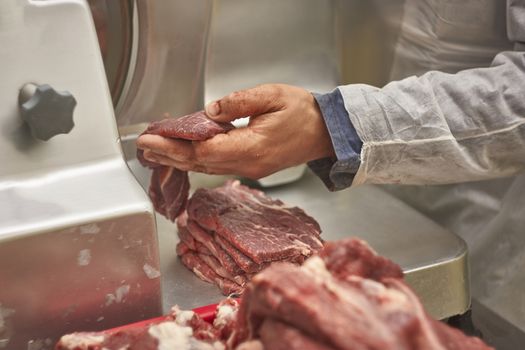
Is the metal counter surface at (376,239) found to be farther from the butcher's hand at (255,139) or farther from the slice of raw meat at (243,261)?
the butcher's hand at (255,139)

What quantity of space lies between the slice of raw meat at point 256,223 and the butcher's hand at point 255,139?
92 mm

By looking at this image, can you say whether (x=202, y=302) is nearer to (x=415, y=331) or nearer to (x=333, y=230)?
(x=333, y=230)

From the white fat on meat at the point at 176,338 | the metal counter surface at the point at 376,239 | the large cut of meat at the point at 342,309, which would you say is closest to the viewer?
the large cut of meat at the point at 342,309

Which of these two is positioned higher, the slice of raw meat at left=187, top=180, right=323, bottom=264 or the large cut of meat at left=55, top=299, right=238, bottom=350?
the large cut of meat at left=55, top=299, right=238, bottom=350

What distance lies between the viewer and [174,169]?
168cm

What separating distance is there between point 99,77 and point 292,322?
2.22ft

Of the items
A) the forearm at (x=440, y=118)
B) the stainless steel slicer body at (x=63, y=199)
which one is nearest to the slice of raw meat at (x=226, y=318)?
the stainless steel slicer body at (x=63, y=199)

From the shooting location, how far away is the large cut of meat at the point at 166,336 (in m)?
1.09

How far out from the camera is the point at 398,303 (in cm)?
86

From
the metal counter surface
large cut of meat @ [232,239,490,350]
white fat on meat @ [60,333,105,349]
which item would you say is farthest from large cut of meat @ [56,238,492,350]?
the metal counter surface

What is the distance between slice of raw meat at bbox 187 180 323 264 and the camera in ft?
4.87

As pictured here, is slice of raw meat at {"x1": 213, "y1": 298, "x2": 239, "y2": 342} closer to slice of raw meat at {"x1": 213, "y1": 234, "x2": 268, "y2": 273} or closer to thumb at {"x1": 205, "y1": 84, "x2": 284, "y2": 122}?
slice of raw meat at {"x1": 213, "y1": 234, "x2": 268, "y2": 273}

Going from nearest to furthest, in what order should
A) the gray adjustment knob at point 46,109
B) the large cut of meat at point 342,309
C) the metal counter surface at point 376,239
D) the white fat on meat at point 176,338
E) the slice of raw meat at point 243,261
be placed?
the large cut of meat at point 342,309 < the white fat on meat at point 176,338 < the gray adjustment knob at point 46,109 < the slice of raw meat at point 243,261 < the metal counter surface at point 376,239

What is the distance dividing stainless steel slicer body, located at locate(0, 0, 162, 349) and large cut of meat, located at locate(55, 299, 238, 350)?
7cm
